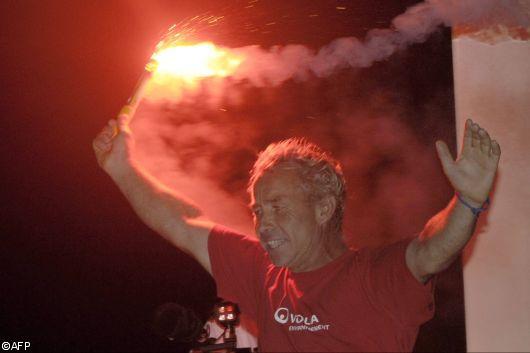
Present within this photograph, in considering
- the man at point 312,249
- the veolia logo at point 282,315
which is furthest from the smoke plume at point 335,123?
the veolia logo at point 282,315

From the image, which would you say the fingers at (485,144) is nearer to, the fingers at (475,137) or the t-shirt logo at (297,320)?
the fingers at (475,137)

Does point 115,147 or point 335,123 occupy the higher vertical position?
point 335,123

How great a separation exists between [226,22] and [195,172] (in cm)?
85

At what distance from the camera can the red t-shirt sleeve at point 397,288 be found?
2.23 meters

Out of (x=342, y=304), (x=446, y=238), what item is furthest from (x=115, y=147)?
(x=446, y=238)

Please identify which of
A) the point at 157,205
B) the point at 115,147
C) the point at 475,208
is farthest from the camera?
the point at 115,147

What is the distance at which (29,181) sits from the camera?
14.1ft

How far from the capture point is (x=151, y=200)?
2.96m

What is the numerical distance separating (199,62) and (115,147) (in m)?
1.03

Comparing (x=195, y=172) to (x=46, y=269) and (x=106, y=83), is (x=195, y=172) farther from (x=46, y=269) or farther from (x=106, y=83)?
(x=46, y=269)

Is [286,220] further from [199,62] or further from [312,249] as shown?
[199,62]

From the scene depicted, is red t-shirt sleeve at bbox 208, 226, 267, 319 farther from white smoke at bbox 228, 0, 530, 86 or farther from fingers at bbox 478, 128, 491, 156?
white smoke at bbox 228, 0, 530, 86

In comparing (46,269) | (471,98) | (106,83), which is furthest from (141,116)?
(471,98)

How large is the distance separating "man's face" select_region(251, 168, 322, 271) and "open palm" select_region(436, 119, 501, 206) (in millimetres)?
668
